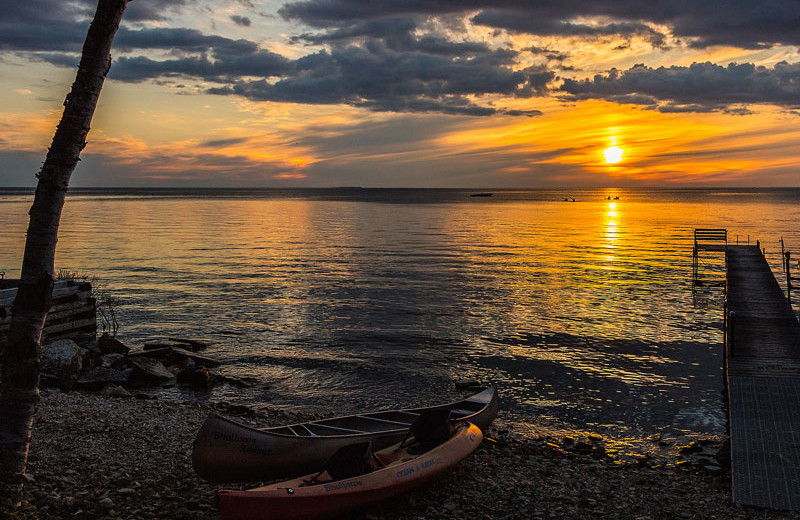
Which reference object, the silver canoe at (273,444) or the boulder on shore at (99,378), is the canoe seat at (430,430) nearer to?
the silver canoe at (273,444)

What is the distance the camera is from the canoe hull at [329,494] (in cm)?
900

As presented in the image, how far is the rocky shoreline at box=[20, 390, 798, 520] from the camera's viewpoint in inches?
386

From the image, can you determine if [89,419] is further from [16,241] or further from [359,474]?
[16,241]

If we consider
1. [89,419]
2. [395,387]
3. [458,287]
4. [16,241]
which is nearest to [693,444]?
[395,387]

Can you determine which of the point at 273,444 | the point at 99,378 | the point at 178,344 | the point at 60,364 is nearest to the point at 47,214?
the point at 273,444

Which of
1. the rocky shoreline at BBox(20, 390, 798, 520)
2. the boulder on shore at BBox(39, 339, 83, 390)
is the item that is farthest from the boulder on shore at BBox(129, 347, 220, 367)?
the rocky shoreline at BBox(20, 390, 798, 520)

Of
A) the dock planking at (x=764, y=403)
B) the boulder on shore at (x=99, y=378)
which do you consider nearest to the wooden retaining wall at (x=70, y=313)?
the boulder on shore at (x=99, y=378)

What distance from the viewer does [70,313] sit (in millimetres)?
22125

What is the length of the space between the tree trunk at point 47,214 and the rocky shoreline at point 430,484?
203 cm

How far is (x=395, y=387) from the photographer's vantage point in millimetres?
19547

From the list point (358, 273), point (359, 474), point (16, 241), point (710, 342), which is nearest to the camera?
point (359, 474)

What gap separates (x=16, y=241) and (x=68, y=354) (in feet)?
158

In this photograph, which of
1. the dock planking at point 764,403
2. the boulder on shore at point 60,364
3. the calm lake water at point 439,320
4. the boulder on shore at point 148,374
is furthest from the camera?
the boulder on shore at point 148,374

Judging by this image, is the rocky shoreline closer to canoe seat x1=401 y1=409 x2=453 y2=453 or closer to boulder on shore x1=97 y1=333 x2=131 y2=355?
canoe seat x1=401 y1=409 x2=453 y2=453
